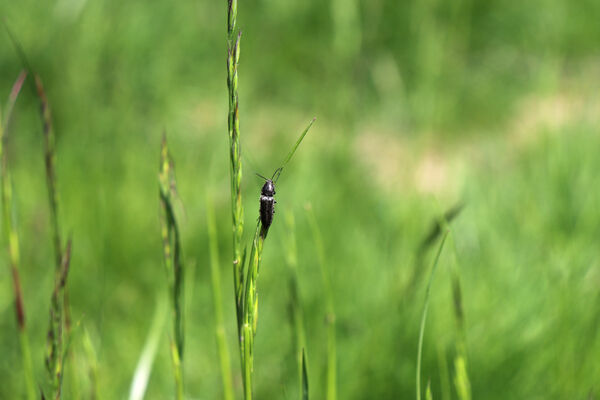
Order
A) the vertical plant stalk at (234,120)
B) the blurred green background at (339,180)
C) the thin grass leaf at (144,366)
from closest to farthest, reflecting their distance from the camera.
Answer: the vertical plant stalk at (234,120) → the thin grass leaf at (144,366) → the blurred green background at (339,180)

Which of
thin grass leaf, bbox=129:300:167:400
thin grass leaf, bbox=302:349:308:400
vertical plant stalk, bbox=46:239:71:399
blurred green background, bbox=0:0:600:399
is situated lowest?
thin grass leaf, bbox=302:349:308:400

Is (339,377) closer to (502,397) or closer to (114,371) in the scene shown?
(502,397)

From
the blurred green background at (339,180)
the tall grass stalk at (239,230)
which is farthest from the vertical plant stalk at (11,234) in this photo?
the tall grass stalk at (239,230)

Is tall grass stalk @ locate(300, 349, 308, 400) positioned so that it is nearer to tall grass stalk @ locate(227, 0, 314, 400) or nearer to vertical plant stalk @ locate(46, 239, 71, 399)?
tall grass stalk @ locate(227, 0, 314, 400)

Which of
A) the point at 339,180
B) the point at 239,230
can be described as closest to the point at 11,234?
the point at 239,230

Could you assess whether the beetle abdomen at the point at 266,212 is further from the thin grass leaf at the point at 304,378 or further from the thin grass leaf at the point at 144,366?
the thin grass leaf at the point at 144,366

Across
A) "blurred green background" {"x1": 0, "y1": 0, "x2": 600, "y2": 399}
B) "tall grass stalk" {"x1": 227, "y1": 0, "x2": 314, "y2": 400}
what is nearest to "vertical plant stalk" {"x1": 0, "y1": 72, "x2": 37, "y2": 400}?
"blurred green background" {"x1": 0, "y1": 0, "x2": 600, "y2": 399}
